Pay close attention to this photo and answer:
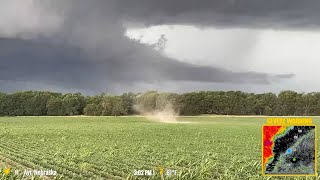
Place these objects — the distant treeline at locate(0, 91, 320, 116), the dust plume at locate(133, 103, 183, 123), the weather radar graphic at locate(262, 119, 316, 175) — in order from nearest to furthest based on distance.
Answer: the weather radar graphic at locate(262, 119, 316, 175), the dust plume at locate(133, 103, 183, 123), the distant treeline at locate(0, 91, 320, 116)

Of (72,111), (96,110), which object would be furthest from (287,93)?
(72,111)

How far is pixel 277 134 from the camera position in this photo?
1688 cm

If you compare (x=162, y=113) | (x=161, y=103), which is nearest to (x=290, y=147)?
(x=162, y=113)

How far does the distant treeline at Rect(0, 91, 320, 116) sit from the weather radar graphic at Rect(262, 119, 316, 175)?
4324 inches

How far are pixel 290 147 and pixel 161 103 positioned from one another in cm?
11105

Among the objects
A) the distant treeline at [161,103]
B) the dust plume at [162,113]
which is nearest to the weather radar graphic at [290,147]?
the dust plume at [162,113]

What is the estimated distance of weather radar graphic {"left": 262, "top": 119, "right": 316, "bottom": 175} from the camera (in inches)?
661

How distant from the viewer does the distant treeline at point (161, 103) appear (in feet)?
424

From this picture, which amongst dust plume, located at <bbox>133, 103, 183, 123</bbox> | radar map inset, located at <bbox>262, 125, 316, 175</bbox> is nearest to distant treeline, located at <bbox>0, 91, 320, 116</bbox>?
dust plume, located at <bbox>133, 103, 183, 123</bbox>

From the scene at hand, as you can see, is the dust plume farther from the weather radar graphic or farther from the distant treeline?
the weather radar graphic

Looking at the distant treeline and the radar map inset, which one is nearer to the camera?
the radar map inset

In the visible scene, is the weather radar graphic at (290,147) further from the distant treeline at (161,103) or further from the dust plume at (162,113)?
the distant treeline at (161,103)

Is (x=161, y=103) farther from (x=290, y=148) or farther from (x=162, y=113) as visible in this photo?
(x=290, y=148)

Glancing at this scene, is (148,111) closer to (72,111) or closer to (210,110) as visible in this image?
(210,110)
